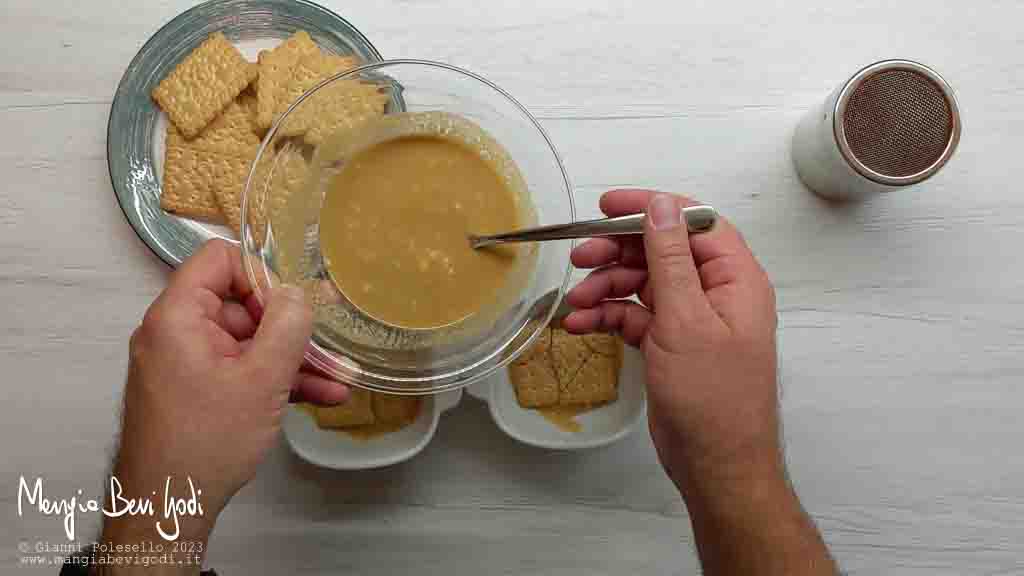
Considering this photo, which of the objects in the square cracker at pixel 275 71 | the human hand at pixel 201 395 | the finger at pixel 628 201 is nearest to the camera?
the human hand at pixel 201 395

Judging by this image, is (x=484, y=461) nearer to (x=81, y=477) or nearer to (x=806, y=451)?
(x=806, y=451)

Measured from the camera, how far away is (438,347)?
47.6 inches

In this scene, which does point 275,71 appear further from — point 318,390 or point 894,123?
point 894,123

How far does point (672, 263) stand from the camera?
100 centimetres

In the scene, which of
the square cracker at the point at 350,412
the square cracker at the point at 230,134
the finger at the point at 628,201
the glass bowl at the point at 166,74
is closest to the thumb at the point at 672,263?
the finger at the point at 628,201

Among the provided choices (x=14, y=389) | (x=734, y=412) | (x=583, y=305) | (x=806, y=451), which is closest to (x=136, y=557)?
(x=14, y=389)

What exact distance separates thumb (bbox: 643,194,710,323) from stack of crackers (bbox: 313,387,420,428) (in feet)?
1.69

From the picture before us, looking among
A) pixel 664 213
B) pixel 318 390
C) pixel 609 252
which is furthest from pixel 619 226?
pixel 318 390

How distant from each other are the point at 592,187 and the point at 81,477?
1.14 metres

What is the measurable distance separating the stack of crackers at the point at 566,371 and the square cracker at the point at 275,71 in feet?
2.12

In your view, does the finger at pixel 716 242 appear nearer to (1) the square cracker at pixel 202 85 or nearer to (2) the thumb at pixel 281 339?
(2) the thumb at pixel 281 339

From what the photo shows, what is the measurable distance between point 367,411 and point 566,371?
37cm

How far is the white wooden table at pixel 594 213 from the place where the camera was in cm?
138

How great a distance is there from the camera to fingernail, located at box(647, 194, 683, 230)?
1.01 meters
